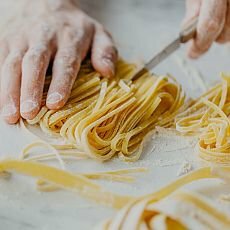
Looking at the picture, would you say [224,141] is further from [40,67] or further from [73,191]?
[40,67]

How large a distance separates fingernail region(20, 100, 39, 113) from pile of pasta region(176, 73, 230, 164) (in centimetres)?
40

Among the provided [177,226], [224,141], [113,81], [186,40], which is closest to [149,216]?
[177,226]

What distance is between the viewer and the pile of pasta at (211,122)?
164cm

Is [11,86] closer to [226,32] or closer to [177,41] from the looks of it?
[177,41]

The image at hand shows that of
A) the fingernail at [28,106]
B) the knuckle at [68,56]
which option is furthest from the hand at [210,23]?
the fingernail at [28,106]

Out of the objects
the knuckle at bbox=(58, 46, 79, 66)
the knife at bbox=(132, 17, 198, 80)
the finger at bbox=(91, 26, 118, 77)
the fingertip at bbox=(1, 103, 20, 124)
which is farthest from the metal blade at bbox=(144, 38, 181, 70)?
the fingertip at bbox=(1, 103, 20, 124)

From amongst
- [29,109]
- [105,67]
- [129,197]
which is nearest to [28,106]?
[29,109]

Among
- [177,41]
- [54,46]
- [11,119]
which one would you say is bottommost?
[11,119]

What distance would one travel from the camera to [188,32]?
6.43ft

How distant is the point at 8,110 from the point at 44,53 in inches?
8.9

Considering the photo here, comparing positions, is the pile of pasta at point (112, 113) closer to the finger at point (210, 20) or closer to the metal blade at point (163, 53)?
the metal blade at point (163, 53)

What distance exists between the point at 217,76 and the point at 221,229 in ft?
2.91

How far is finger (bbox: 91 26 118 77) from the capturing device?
1.89 meters

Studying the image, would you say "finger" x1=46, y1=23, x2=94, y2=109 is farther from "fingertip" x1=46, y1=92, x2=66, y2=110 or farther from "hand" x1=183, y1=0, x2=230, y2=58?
"hand" x1=183, y1=0, x2=230, y2=58
